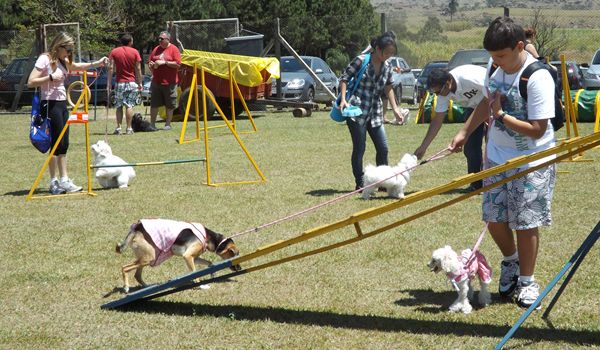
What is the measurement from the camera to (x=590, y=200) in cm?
899

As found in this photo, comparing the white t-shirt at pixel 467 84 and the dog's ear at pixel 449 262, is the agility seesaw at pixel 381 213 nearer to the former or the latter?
the dog's ear at pixel 449 262

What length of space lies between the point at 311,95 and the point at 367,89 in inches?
633

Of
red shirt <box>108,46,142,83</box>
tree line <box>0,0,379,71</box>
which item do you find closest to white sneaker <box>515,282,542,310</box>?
red shirt <box>108,46,142,83</box>

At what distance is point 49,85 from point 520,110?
6.41 meters

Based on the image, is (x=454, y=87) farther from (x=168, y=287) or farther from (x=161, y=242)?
(x=168, y=287)

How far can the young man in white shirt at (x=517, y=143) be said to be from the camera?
4.75m

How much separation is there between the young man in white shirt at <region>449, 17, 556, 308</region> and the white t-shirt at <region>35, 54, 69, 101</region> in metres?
5.85

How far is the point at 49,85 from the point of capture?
31.7 feet

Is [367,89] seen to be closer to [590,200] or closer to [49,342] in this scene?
[590,200]

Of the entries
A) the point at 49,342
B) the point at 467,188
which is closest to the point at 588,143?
the point at 49,342

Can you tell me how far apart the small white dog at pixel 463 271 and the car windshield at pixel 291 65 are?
21.1 m

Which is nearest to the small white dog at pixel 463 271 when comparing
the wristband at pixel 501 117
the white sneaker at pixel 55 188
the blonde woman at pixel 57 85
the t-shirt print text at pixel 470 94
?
the wristband at pixel 501 117

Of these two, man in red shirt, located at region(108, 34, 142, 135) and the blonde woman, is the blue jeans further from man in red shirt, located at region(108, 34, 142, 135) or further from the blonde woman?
man in red shirt, located at region(108, 34, 142, 135)

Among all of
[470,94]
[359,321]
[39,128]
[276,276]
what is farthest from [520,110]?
[39,128]
